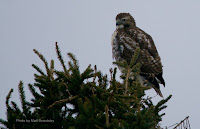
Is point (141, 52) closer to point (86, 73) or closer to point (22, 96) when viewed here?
point (86, 73)

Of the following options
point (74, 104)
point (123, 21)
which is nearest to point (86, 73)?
point (74, 104)

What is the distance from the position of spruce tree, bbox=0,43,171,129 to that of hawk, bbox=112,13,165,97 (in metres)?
4.47

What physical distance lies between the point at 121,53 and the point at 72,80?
4.93m

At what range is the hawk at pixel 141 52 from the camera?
27.1ft

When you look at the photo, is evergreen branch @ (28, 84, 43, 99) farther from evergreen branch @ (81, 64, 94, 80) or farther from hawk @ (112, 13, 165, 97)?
hawk @ (112, 13, 165, 97)

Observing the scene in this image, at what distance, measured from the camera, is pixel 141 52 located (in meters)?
8.41

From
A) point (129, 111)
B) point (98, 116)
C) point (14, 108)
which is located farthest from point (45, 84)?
point (129, 111)

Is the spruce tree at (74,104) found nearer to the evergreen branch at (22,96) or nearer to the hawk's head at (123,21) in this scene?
the evergreen branch at (22,96)

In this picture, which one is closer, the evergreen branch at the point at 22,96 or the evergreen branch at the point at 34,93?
the evergreen branch at the point at 22,96

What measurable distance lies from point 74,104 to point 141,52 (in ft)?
16.2

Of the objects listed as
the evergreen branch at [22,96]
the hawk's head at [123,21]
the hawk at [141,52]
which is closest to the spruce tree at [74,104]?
the evergreen branch at [22,96]

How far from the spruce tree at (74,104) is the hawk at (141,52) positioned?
447cm

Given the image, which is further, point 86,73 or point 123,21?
point 123,21

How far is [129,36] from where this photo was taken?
8.74 meters
